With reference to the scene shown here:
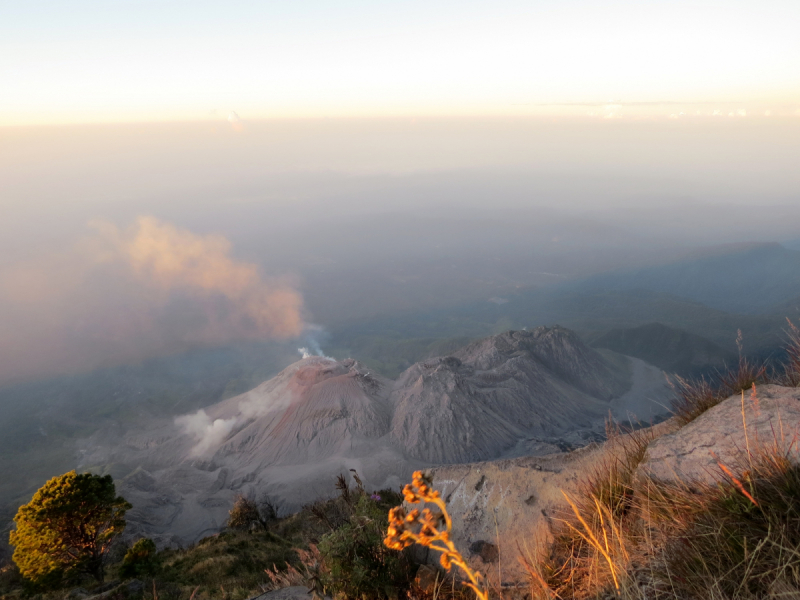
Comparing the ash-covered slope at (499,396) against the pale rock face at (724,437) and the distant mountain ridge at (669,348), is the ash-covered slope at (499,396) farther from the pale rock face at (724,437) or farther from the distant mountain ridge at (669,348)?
the pale rock face at (724,437)

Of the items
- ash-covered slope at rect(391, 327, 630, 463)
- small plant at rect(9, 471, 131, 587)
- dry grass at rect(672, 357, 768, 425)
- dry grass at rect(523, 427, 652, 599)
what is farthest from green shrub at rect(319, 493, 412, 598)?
ash-covered slope at rect(391, 327, 630, 463)

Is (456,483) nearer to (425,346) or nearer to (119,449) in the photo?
(119,449)

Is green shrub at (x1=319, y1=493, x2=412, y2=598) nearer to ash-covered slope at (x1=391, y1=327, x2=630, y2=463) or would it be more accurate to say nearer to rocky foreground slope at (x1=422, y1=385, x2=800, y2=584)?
rocky foreground slope at (x1=422, y1=385, x2=800, y2=584)

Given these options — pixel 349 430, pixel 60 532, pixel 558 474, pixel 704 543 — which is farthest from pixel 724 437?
pixel 349 430

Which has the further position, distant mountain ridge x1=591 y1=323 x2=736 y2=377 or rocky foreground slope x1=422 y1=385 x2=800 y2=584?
distant mountain ridge x1=591 y1=323 x2=736 y2=377

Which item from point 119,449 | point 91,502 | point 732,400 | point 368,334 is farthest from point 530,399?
point 368,334

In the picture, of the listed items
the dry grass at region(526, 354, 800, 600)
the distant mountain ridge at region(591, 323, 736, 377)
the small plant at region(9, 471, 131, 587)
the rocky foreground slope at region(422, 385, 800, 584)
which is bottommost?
the distant mountain ridge at region(591, 323, 736, 377)
